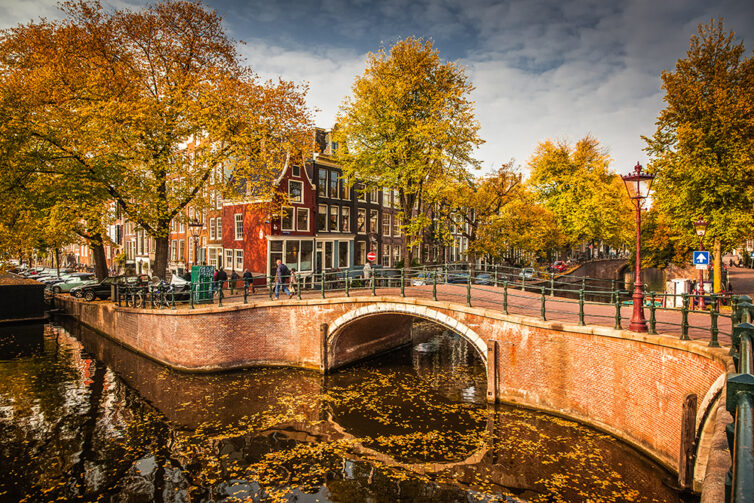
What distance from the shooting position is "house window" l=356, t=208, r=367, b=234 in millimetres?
35562

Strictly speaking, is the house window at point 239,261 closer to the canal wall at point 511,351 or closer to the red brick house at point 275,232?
the red brick house at point 275,232

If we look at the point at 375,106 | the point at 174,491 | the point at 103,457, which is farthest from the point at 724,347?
the point at 375,106

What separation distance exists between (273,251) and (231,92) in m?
10.9

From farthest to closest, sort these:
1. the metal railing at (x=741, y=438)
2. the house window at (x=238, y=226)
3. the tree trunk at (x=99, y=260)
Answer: the house window at (x=238, y=226), the tree trunk at (x=99, y=260), the metal railing at (x=741, y=438)

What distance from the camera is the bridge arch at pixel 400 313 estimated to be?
13.5m

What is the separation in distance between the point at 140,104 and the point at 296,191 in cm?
1152

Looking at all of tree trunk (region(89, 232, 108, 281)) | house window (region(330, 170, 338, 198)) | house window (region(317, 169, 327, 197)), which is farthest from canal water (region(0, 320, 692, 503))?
house window (region(330, 170, 338, 198))

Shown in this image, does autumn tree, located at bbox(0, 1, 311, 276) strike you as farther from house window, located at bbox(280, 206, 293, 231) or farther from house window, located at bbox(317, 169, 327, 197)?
house window, located at bbox(317, 169, 327, 197)

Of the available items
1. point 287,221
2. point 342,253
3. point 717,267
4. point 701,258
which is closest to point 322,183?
point 287,221

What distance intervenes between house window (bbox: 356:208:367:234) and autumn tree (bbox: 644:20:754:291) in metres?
21.5

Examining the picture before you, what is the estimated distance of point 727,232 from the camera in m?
19.2

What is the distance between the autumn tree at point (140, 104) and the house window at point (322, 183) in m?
9.59

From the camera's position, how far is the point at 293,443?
1070cm

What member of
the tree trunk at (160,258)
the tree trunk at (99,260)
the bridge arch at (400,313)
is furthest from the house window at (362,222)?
the bridge arch at (400,313)
